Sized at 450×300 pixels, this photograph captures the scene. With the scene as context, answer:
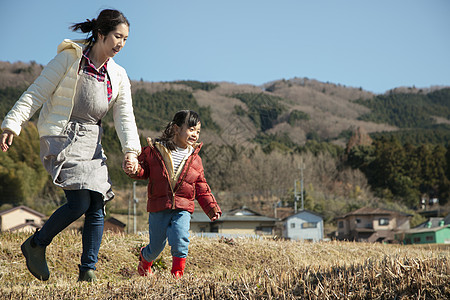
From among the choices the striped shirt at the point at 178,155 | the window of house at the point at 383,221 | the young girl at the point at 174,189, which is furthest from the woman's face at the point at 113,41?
the window of house at the point at 383,221

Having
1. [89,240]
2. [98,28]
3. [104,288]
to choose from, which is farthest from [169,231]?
[98,28]

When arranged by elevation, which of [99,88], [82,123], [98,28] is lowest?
[82,123]

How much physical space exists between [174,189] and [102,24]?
1329mm

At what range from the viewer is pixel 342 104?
130375 mm

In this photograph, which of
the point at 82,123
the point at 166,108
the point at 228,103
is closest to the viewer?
the point at 82,123

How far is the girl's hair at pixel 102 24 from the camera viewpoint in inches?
127

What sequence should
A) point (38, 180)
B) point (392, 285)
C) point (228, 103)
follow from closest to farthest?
point (392, 285)
point (38, 180)
point (228, 103)

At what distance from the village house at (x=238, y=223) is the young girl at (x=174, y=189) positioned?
95.6ft

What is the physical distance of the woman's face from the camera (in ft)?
10.6

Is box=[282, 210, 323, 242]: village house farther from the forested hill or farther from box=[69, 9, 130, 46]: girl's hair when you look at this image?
box=[69, 9, 130, 46]: girl's hair

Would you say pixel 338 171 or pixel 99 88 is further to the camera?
pixel 338 171

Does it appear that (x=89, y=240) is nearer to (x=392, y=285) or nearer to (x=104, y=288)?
(x=104, y=288)

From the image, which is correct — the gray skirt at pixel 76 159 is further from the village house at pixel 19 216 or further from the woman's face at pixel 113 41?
the village house at pixel 19 216

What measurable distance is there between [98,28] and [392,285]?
2.53 metres
